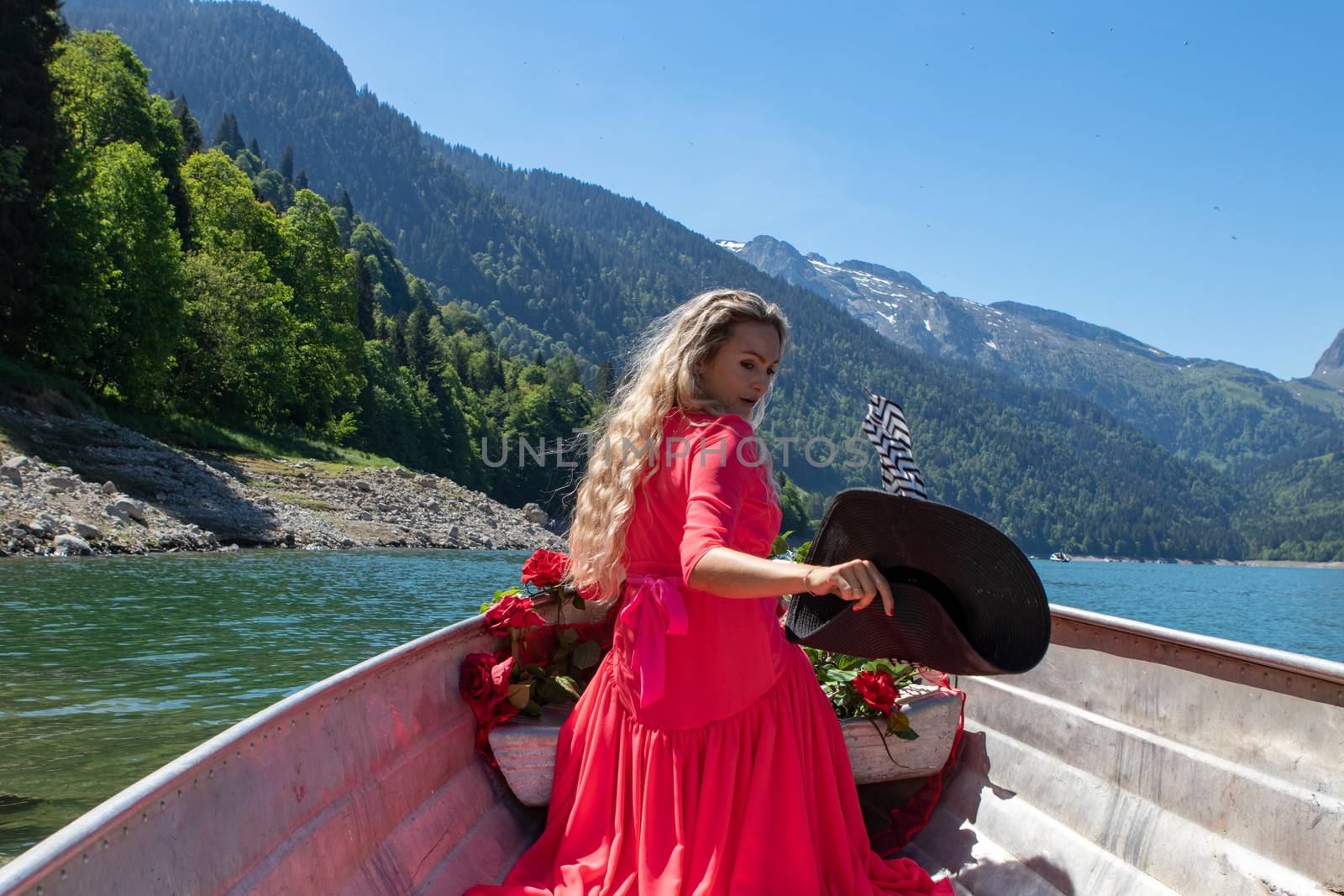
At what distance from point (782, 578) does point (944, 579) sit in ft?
2.67

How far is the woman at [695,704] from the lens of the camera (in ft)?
10.3

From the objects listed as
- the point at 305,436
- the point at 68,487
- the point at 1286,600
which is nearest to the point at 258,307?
the point at 305,436

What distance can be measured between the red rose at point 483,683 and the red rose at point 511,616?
9.9 inches

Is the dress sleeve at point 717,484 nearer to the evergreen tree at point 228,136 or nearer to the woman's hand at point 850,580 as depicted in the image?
the woman's hand at point 850,580

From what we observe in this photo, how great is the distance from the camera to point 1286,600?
81.1 meters

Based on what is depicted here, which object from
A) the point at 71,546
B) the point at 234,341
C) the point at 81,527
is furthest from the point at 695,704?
the point at 234,341

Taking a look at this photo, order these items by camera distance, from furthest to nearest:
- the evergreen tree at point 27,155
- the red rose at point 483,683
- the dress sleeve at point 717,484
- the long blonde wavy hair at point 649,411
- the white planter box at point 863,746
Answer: the evergreen tree at point 27,155 < the red rose at point 483,683 < the white planter box at point 863,746 < the long blonde wavy hair at point 649,411 < the dress sleeve at point 717,484

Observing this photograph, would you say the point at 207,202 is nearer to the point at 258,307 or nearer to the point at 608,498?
the point at 258,307

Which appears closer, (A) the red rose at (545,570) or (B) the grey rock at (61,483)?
(A) the red rose at (545,570)

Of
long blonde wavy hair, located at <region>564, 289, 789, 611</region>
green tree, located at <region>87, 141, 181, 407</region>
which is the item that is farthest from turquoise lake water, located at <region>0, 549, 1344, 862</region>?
green tree, located at <region>87, 141, 181, 407</region>

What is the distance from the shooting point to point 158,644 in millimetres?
13320

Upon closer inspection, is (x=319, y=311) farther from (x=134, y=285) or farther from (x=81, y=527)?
(x=81, y=527)

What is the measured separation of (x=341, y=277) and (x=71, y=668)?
167 ft

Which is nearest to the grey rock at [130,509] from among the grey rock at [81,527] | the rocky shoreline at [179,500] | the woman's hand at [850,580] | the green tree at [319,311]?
the rocky shoreline at [179,500]
